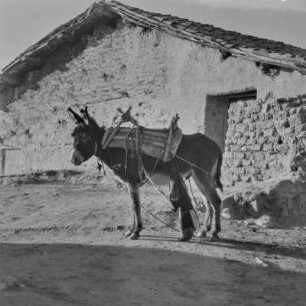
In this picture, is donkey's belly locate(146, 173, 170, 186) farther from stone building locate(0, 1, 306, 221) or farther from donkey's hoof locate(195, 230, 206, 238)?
stone building locate(0, 1, 306, 221)

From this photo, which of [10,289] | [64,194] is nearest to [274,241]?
[10,289]

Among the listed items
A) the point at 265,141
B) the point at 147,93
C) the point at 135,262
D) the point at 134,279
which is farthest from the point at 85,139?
the point at 147,93

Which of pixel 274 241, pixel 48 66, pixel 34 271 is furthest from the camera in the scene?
pixel 48 66

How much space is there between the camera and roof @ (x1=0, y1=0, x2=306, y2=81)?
890 cm

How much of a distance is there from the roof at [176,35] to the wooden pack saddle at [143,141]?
2.58 m

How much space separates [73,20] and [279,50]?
5153mm

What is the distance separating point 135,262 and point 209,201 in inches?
59.7

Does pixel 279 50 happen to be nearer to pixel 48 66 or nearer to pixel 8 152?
pixel 48 66

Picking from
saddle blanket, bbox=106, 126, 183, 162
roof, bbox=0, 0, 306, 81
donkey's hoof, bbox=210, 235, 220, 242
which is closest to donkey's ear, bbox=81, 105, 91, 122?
saddle blanket, bbox=106, 126, 183, 162

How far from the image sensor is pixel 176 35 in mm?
10516

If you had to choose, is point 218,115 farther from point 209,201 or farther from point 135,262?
point 135,262

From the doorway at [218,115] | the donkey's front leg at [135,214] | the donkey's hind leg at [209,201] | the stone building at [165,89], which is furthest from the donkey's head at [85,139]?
the doorway at [218,115]

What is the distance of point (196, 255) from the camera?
6273 millimetres

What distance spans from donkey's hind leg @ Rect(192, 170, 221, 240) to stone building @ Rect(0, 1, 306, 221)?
1.47 m
